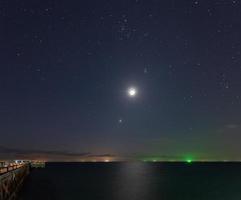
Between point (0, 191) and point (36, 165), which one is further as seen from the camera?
point (36, 165)

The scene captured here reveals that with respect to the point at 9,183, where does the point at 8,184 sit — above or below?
below

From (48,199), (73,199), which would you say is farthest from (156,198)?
(48,199)

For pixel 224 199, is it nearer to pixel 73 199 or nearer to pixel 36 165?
pixel 73 199

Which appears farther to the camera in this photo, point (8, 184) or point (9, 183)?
point (9, 183)

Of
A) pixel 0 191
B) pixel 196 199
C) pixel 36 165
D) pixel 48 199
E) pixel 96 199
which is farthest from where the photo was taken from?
pixel 36 165

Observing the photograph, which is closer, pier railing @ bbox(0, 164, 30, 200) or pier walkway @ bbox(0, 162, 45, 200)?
pier railing @ bbox(0, 164, 30, 200)

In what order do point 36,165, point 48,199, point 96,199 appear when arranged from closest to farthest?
1. point 48,199
2. point 96,199
3. point 36,165

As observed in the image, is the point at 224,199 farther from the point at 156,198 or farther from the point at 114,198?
the point at 114,198

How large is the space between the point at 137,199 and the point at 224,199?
16.5 meters

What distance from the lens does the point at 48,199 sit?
4941 centimetres

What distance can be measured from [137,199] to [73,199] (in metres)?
11.3

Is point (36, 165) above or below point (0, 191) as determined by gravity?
above

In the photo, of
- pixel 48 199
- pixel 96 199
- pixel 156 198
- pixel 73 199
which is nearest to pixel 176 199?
pixel 156 198

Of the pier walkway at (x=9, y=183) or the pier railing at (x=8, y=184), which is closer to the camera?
the pier railing at (x=8, y=184)
